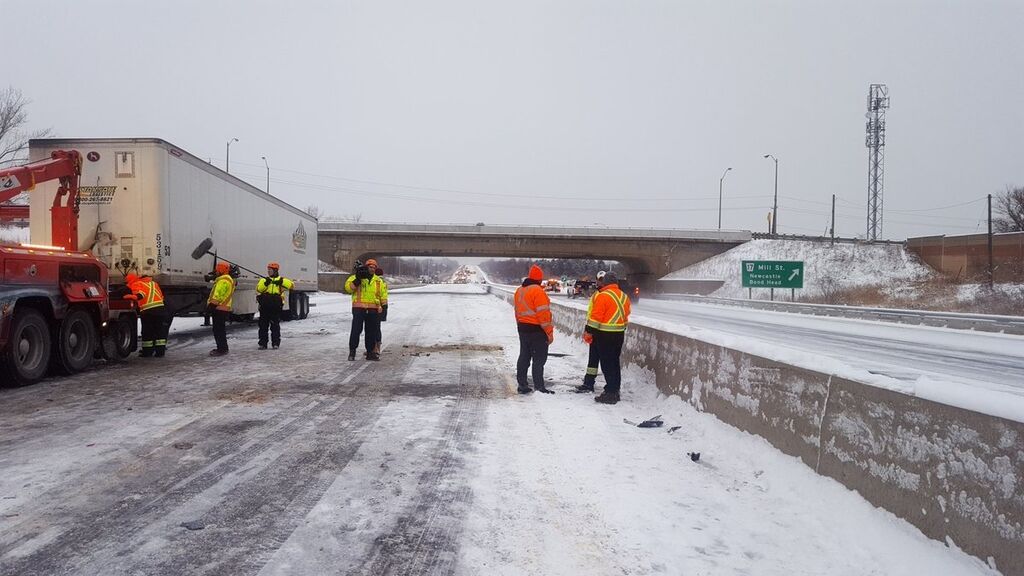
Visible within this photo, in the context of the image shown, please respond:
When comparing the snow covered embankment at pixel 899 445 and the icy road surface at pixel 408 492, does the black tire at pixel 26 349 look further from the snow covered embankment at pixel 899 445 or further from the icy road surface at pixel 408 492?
the snow covered embankment at pixel 899 445

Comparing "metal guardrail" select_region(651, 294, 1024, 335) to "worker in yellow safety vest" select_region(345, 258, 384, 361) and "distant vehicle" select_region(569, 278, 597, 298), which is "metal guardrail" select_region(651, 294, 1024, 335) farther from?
"worker in yellow safety vest" select_region(345, 258, 384, 361)

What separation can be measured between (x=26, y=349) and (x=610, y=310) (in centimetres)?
831

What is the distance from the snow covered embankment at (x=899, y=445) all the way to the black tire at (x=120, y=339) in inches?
416

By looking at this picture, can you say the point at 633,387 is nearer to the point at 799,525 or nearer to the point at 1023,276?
the point at 799,525

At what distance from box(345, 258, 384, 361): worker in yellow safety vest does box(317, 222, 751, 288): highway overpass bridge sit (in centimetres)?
4669

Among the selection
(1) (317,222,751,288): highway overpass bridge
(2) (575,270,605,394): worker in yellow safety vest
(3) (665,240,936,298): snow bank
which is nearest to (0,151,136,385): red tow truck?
(2) (575,270,605,394): worker in yellow safety vest

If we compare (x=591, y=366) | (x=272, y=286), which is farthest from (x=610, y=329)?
(x=272, y=286)

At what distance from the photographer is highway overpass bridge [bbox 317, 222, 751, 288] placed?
189 feet

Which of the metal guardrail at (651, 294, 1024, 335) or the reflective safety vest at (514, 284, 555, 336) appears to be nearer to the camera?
the reflective safety vest at (514, 284, 555, 336)

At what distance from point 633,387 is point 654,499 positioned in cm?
458

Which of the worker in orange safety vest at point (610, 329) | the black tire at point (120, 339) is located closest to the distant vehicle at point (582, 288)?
the black tire at point (120, 339)

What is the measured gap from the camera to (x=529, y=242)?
58.9 metres

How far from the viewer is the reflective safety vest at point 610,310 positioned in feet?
26.4

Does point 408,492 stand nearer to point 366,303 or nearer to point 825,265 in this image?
point 366,303
